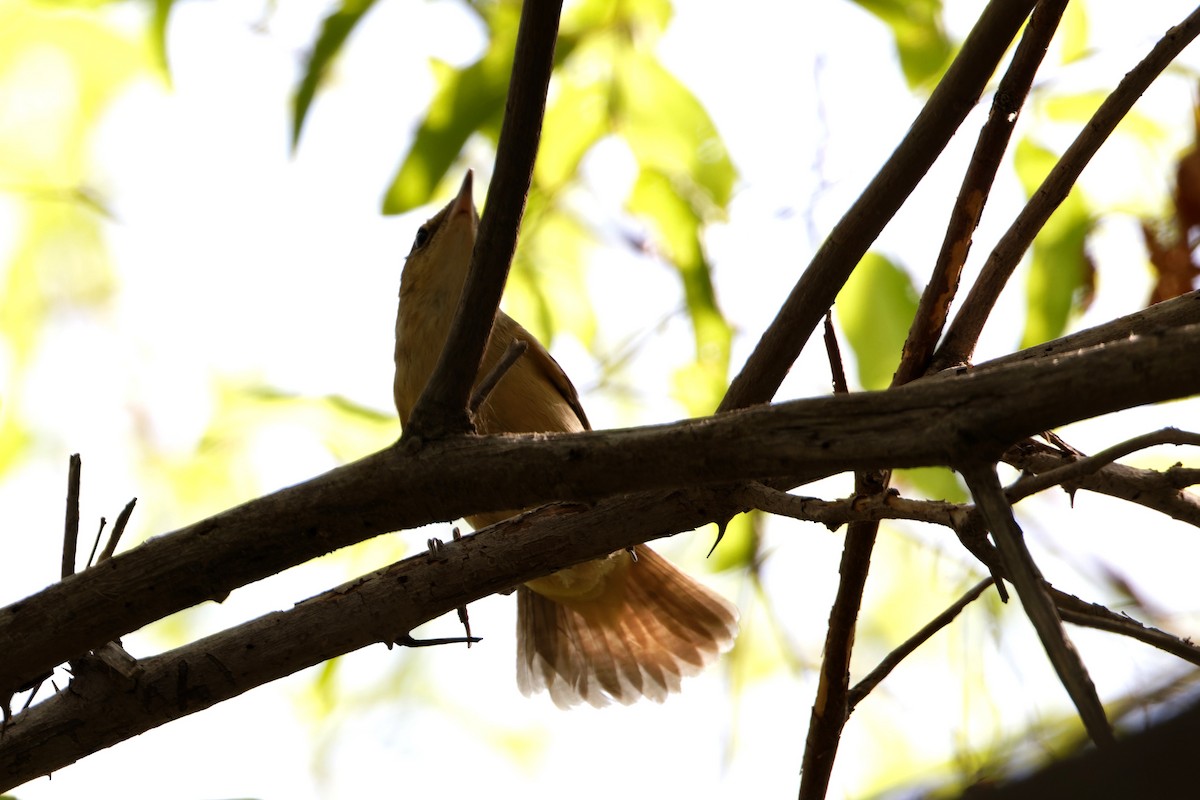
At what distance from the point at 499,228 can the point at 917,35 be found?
173 cm

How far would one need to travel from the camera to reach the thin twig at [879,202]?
182cm

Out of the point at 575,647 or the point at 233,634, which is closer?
the point at 233,634

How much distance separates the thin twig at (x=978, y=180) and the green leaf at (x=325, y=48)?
1.75 m

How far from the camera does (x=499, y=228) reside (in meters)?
1.83

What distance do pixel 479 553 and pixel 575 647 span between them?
2.41 metres

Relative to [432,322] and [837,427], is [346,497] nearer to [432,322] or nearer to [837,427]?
[837,427]

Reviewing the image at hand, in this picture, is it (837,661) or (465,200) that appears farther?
(465,200)

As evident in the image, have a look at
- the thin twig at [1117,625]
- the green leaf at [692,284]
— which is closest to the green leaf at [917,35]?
the green leaf at [692,284]

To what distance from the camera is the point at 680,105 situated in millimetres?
3156

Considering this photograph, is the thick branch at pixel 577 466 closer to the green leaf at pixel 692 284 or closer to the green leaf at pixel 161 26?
the green leaf at pixel 692 284

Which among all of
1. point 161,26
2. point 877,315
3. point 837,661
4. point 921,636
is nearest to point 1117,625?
point 921,636

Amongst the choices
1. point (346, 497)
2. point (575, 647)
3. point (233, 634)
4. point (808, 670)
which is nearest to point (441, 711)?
point (575, 647)

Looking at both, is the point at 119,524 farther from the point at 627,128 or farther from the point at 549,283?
the point at 549,283

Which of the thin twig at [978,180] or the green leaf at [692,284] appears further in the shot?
the green leaf at [692,284]
